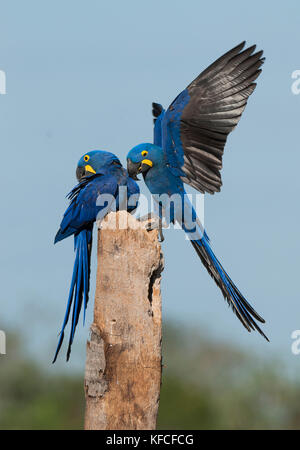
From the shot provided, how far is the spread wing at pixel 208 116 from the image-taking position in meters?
7.30

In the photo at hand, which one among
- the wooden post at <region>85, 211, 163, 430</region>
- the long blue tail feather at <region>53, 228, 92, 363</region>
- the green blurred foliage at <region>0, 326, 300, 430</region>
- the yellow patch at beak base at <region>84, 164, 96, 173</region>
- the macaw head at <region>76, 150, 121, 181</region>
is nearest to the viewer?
the wooden post at <region>85, 211, 163, 430</region>

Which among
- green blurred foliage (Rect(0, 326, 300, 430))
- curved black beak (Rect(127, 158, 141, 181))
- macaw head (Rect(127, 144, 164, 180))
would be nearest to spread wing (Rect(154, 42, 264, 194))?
macaw head (Rect(127, 144, 164, 180))

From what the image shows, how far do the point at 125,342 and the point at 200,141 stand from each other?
2.52 meters

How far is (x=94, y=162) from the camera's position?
7605mm

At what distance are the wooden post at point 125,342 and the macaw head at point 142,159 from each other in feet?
4.51

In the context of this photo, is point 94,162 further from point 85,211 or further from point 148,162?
point 85,211

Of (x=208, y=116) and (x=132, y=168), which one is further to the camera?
(x=208, y=116)

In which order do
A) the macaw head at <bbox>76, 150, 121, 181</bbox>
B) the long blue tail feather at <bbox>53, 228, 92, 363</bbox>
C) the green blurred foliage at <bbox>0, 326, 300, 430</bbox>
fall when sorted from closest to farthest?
1. the long blue tail feather at <bbox>53, 228, 92, 363</bbox>
2. the macaw head at <bbox>76, 150, 121, 181</bbox>
3. the green blurred foliage at <bbox>0, 326, 300, 430</bbox>

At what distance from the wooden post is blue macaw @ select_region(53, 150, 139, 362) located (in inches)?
33.2

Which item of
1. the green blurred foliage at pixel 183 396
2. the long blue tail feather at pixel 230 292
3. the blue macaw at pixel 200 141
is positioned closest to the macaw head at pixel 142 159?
the blue macaw at pixel 200 141

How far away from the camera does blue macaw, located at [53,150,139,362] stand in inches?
270

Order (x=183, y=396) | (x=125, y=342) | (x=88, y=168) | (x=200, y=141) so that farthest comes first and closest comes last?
1. (x=183, y=396)
2. (x=88, y=168)
3. (x=200, y=141)
4. (x=125, y=342)

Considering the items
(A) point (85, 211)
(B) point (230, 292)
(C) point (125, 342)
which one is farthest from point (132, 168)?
(C) point (125, 342)

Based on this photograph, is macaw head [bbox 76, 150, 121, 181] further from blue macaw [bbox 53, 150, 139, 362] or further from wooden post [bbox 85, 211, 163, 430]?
wooden post [bbox 85, 211, 163, 430]
